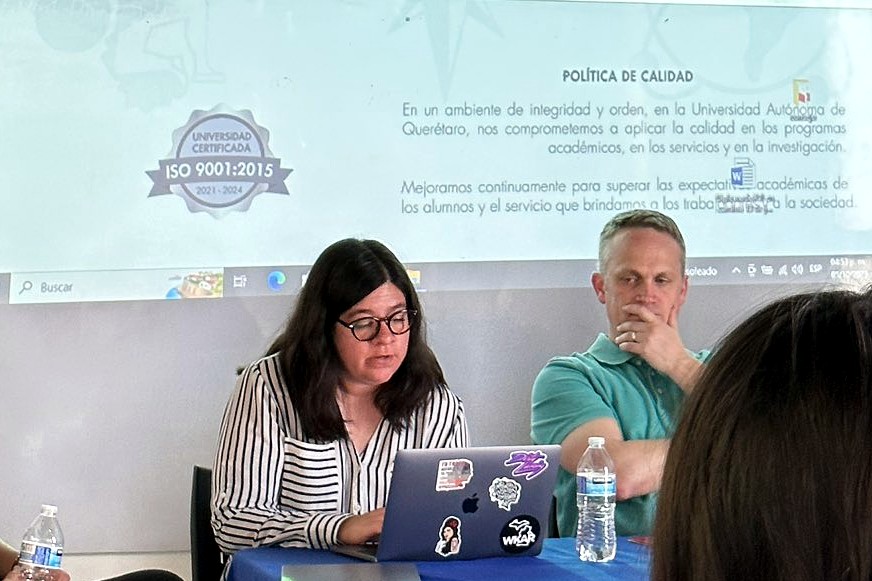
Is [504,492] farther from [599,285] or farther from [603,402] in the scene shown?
[599,285]

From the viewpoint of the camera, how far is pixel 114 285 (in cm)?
331

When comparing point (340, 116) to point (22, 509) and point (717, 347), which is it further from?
point (717, 347)

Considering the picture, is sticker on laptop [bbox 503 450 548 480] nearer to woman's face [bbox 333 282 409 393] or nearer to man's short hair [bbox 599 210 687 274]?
woman's face [bbox 333 282 409 393]

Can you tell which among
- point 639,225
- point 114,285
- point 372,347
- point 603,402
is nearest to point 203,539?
point 372,347

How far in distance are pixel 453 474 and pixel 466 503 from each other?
77mm

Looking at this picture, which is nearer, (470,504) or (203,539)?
(470,504)

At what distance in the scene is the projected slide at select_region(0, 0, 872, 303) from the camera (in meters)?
3.28

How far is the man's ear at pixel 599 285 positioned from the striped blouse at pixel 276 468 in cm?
90

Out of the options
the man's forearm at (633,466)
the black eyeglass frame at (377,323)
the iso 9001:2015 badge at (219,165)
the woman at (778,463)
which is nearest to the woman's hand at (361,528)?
the black eyeglass frame at (377,323)

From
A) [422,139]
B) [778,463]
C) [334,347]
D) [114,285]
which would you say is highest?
[422,139]

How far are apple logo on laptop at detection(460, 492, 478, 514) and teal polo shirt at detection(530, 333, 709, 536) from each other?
0.92 meters

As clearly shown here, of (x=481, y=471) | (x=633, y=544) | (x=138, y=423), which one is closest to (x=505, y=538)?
(x=481, y=471)

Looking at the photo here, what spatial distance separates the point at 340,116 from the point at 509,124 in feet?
1.66

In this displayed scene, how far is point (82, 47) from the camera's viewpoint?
10.8 feet
